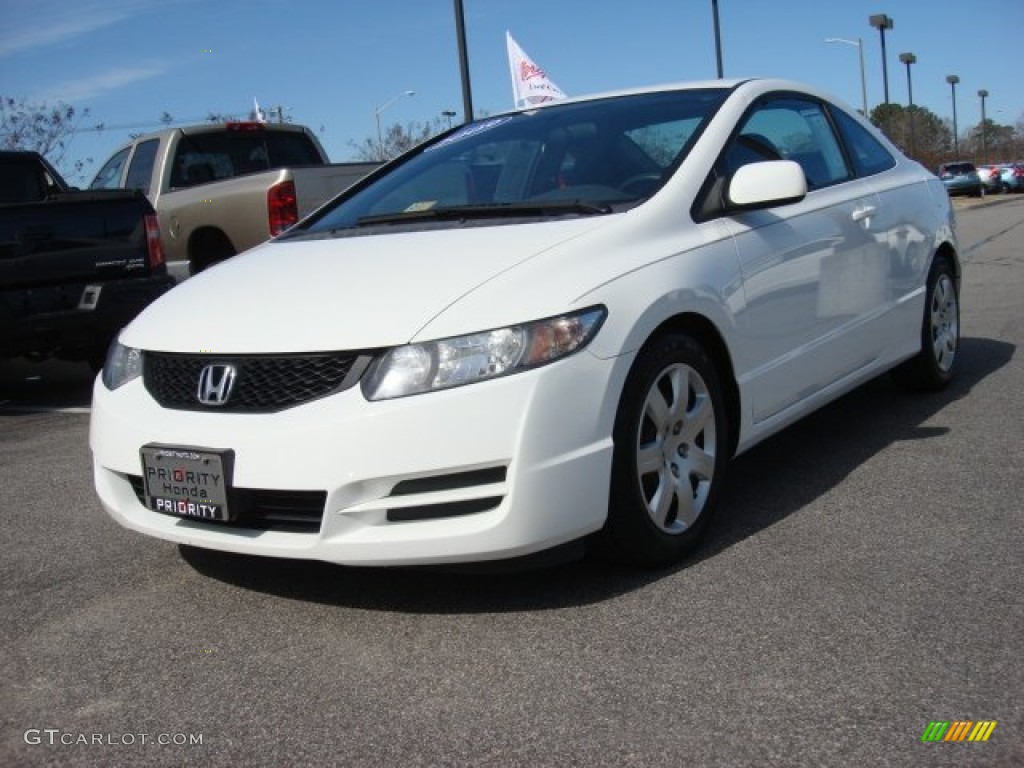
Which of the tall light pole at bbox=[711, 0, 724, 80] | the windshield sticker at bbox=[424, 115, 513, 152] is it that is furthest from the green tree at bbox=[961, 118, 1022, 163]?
the windshield sticker at bbox=[424, 115, 513, 152]

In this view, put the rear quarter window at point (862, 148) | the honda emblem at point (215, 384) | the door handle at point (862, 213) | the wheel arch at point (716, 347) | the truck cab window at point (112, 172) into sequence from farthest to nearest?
the truck cab window at point (112, 172)
the rear quarter window at point (862, 148)
the door handle at point (862, 213)
the wheel arch at point (716, 347)
the honda emblem at point (215, 384)

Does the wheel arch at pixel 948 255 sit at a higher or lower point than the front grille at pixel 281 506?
higher

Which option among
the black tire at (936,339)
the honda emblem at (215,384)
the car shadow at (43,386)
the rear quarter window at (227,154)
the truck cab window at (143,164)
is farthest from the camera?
the truck cab window at (143,164)

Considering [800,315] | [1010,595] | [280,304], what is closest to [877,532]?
[1010,595]

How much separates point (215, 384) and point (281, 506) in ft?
1.38

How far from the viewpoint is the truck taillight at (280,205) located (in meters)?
8.38

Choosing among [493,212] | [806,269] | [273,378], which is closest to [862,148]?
[806,269]

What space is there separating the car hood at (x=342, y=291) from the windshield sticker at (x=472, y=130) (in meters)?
1.07

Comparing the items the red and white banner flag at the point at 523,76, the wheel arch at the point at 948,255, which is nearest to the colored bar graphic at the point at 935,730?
the wheel arch at the point at 948,255

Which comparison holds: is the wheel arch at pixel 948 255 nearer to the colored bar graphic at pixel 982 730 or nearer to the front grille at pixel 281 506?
the colored bar graphic at pixel 982 730

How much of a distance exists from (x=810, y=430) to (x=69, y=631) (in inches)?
134

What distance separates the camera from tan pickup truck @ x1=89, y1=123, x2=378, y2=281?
8500mm

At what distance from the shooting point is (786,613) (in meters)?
3.11

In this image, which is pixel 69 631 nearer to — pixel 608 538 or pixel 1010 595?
pixel 608 538
